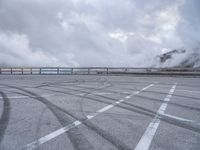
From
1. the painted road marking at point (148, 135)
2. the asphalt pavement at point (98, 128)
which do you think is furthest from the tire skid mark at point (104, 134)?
the painted road marking at point (148, 135)

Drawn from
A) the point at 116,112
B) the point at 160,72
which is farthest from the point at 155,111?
the point at 160,72

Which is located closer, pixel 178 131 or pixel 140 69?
pixel 178 131

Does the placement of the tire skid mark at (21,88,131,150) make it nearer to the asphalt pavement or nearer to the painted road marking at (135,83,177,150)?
the asphalt pavement

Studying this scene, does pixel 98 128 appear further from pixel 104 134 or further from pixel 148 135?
pixel 148 135

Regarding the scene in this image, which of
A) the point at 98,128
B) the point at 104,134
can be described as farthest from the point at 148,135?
the point at 98,128

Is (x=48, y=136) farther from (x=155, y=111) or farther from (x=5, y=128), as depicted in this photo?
(x=155, y=111)

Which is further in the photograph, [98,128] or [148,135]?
[98,128]

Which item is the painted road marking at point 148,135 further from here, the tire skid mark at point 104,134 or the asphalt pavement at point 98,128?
the tire skid mark at point 104,134

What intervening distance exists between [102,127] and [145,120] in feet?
4.61

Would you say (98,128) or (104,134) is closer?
(104,134)

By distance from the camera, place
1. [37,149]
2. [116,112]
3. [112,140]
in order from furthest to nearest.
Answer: [116,112] < [112,140] < [37,149]

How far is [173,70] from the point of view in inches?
1277

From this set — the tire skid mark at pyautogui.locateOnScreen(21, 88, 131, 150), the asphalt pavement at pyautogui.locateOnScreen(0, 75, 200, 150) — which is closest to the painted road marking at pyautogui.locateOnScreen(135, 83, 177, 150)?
the asphalt pavement at pyautogui.locateOnScreen(0, 75, 200, 150)

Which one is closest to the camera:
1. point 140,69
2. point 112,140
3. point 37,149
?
point 37,149
